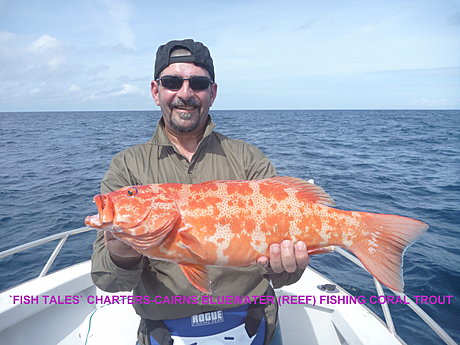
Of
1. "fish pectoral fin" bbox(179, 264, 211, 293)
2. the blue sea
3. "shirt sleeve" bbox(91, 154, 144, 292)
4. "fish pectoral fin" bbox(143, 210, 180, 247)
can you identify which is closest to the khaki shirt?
"shirt sleeve" bbox(91, 154, 144, 292)

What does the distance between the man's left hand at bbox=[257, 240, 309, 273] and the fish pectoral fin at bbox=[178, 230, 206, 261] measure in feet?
1.84

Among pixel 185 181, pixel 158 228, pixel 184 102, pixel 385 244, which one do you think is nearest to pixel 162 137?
pixel 184 102

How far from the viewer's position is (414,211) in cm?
1190

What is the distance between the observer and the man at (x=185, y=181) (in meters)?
2.83

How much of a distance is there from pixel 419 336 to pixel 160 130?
7098 mm

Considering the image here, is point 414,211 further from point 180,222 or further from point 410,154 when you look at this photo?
point 410,154

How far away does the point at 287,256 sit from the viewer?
2.73 metres

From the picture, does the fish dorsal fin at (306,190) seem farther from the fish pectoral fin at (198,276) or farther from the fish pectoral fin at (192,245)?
the fish pectoral fin at (198,276)

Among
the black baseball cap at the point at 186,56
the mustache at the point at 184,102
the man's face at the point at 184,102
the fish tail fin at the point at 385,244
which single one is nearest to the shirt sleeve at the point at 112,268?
the man's face at the point at 184,102

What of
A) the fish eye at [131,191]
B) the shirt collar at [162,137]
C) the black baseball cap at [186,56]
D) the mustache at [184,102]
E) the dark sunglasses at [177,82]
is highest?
the black baseball cap at [186,56]

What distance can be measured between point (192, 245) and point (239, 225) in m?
0.47

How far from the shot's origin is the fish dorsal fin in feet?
9.61

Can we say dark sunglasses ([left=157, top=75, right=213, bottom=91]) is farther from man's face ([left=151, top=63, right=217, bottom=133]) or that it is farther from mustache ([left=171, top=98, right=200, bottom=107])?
mustache ([left=171, top=98, right=200, bottom=107])

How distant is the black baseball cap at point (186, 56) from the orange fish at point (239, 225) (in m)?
1.52
